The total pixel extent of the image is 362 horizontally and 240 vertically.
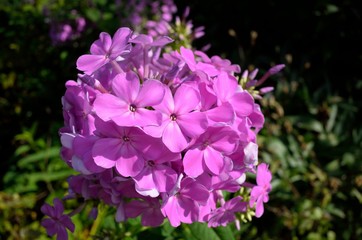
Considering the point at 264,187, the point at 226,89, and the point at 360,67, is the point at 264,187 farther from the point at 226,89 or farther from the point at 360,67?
the point at 360,67

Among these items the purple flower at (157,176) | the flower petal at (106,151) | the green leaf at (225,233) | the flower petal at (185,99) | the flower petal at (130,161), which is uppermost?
the flower petal at (185,99)

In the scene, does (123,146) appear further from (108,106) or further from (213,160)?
(213,160)

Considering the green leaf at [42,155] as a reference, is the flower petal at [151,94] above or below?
above

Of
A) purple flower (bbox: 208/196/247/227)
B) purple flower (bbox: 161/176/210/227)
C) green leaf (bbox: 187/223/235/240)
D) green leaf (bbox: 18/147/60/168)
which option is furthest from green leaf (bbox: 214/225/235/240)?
green leaf (bbox: 18/147/60/168)

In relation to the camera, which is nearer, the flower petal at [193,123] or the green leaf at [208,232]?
the flower petal at [193,123]

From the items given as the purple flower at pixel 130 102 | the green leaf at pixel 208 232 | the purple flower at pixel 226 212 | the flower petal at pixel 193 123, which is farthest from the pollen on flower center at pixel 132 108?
the green leaf at pixel 208 232

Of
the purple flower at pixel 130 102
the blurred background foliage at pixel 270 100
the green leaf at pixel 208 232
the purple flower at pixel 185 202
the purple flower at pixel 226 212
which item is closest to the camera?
the purple flower at pixel 130 102

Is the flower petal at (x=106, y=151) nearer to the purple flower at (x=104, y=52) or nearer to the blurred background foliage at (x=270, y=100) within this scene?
the purple flower at (x=104, y=52)

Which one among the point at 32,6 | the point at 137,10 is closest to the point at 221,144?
the point at 137,10
